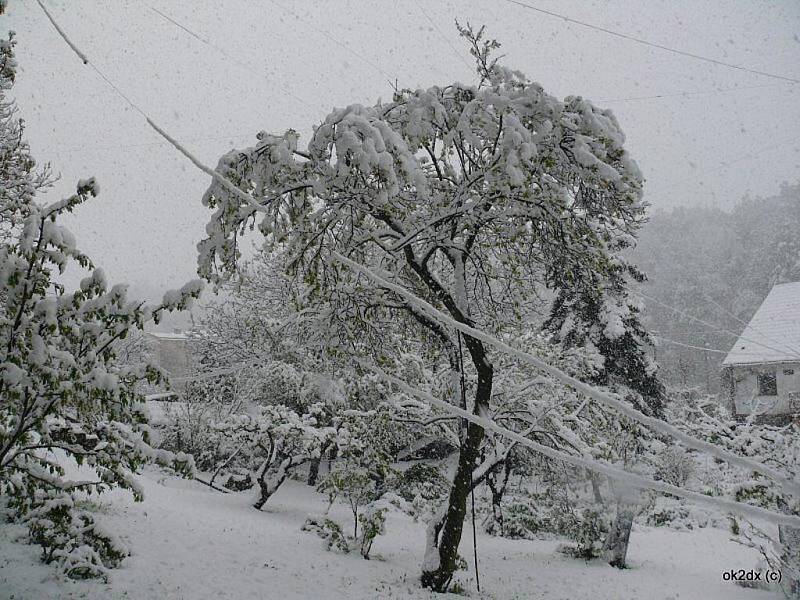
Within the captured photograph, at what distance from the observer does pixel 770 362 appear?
1878cm

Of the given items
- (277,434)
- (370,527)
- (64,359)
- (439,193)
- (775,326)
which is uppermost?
(775,326)

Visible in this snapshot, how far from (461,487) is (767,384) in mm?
19060

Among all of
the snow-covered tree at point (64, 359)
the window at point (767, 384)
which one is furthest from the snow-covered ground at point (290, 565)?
the window at point (767, 384)

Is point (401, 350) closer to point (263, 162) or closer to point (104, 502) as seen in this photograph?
point (263, 162)

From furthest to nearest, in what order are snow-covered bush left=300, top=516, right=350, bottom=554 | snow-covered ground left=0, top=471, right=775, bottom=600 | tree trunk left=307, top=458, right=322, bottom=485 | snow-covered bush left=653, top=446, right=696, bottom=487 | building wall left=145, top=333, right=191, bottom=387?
building wall left=145, top=333, right=191, bottom=387, tree trunk left=307, top=458, right=322, bottom=485, snow-covered bush left=653, top=446, right=696, bottom=487, snow-covered bush left=300, top=516, right=350, bottom=554, snow-covered ground left=0, top=471, right=775, bottom=600

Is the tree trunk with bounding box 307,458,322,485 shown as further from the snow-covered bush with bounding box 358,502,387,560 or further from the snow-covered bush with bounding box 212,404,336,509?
the snow-covered bush with bounding box 358,502,387,560

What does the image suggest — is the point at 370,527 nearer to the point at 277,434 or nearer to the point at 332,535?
the point at 332,535

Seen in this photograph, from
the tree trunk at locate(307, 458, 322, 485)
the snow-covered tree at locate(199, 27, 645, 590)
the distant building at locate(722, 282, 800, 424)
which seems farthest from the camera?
the tree trunk at locate(307, 458, 322, 485)

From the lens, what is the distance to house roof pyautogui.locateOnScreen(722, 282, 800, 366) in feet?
A: 54.3

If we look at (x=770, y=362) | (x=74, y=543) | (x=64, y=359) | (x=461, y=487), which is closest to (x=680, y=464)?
(x=770, y=362)

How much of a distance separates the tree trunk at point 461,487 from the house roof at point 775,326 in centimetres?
1300

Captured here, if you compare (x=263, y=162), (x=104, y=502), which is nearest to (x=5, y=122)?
(x=104, y=502)

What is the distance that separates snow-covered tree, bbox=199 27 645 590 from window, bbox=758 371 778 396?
18302 millimetres

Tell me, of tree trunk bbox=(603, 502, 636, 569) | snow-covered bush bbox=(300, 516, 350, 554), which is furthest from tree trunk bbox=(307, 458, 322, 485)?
tree trunk bbox=(603, 502, 636, 569)
